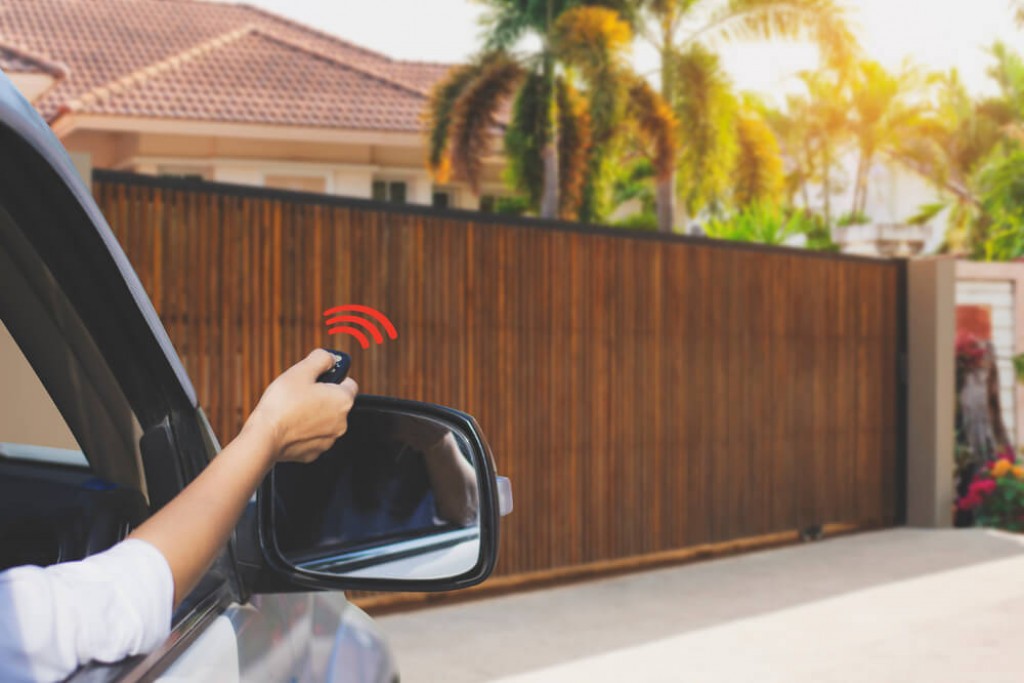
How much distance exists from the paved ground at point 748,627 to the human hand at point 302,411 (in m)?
4.09

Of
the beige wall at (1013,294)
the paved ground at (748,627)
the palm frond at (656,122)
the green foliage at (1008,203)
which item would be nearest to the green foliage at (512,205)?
the palm frond at (656,122)

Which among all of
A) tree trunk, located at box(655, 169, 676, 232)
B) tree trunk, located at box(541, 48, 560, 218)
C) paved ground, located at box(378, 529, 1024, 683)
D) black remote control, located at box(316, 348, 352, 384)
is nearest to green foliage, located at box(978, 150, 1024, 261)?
tree trunk, located at box(655, 169, 676, 232)

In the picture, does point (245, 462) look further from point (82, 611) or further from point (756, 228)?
point (756, 228)

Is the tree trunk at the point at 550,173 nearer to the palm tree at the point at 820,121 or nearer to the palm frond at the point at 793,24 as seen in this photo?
the palm frond at the point at 793,24

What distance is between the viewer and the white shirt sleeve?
3.26 feet

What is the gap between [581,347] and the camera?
8336 mm

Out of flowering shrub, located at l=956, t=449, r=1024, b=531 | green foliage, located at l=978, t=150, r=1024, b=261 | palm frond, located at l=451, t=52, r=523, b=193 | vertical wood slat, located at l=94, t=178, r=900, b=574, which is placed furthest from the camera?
green foliage, located at l=978, t=150, r=1024, b=261

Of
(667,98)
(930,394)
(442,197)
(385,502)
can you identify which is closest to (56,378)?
(385,502)

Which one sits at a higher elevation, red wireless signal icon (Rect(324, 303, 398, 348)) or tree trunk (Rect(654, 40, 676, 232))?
tree trunk (Rect(654, 40, 676, 232))

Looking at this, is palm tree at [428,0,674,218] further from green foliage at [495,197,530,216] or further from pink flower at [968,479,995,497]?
pink flower at [968,479,995,497]

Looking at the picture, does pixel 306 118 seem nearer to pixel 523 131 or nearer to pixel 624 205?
pixel 523 131

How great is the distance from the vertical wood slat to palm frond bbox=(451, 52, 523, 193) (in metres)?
9.24

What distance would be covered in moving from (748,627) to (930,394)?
469 centimetres

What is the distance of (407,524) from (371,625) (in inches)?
10.2
